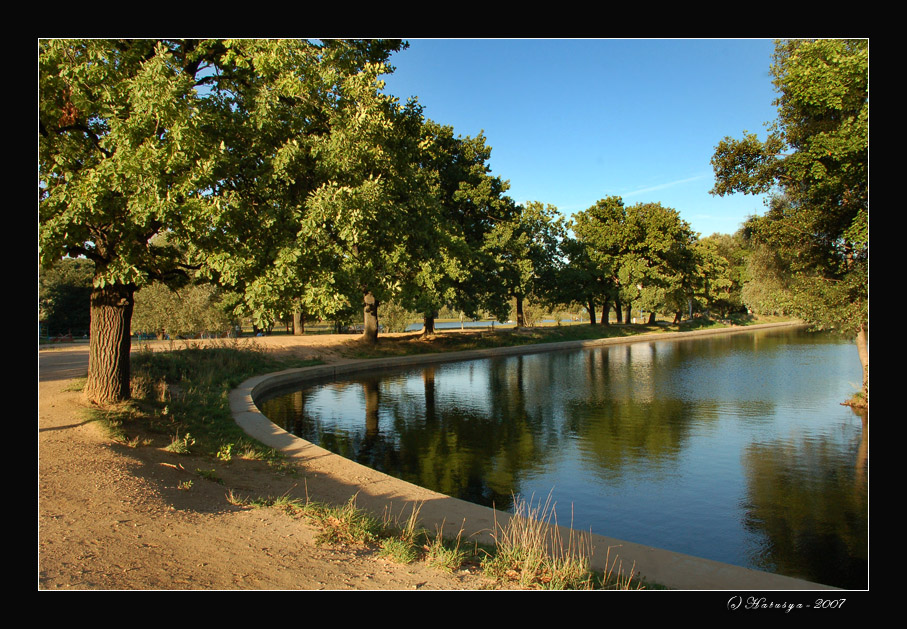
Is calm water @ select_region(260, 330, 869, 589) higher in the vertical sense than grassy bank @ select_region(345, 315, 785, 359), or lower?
lower

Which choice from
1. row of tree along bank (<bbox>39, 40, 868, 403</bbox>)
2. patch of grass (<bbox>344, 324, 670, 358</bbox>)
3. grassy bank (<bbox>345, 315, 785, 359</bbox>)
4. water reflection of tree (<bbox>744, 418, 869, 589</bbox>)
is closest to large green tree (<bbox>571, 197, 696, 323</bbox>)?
grassy bank (<bbox>345, 315, 785, 359</bbox>)

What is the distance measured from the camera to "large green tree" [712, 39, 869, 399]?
30.3 feet

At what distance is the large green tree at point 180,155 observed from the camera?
8.10 metres

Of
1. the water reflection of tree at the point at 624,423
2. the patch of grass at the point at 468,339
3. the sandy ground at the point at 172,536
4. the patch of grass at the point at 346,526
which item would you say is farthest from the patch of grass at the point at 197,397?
the patch of grass at the point at 468,339

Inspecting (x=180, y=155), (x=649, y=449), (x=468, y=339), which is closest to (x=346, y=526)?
(x=180, y=155)

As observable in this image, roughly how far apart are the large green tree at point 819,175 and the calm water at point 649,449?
8.83 ft

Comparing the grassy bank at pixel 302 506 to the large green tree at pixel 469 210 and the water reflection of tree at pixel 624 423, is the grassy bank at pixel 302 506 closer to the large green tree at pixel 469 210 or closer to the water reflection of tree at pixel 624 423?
the water reflection of tree at pixel 624 423

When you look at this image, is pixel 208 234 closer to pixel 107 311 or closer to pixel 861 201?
pixel 107 311

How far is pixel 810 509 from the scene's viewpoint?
8719 millimetres

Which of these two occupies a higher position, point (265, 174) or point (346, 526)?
point (265, 174)

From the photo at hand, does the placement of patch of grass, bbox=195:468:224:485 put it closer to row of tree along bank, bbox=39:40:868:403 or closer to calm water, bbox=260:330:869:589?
row of tree along bank, bbox=39:40:868:403

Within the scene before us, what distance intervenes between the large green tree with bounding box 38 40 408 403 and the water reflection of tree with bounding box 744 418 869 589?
7.51m

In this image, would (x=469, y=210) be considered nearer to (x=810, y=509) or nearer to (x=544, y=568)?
(x=810, y=509)

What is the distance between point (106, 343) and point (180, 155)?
5.08m
